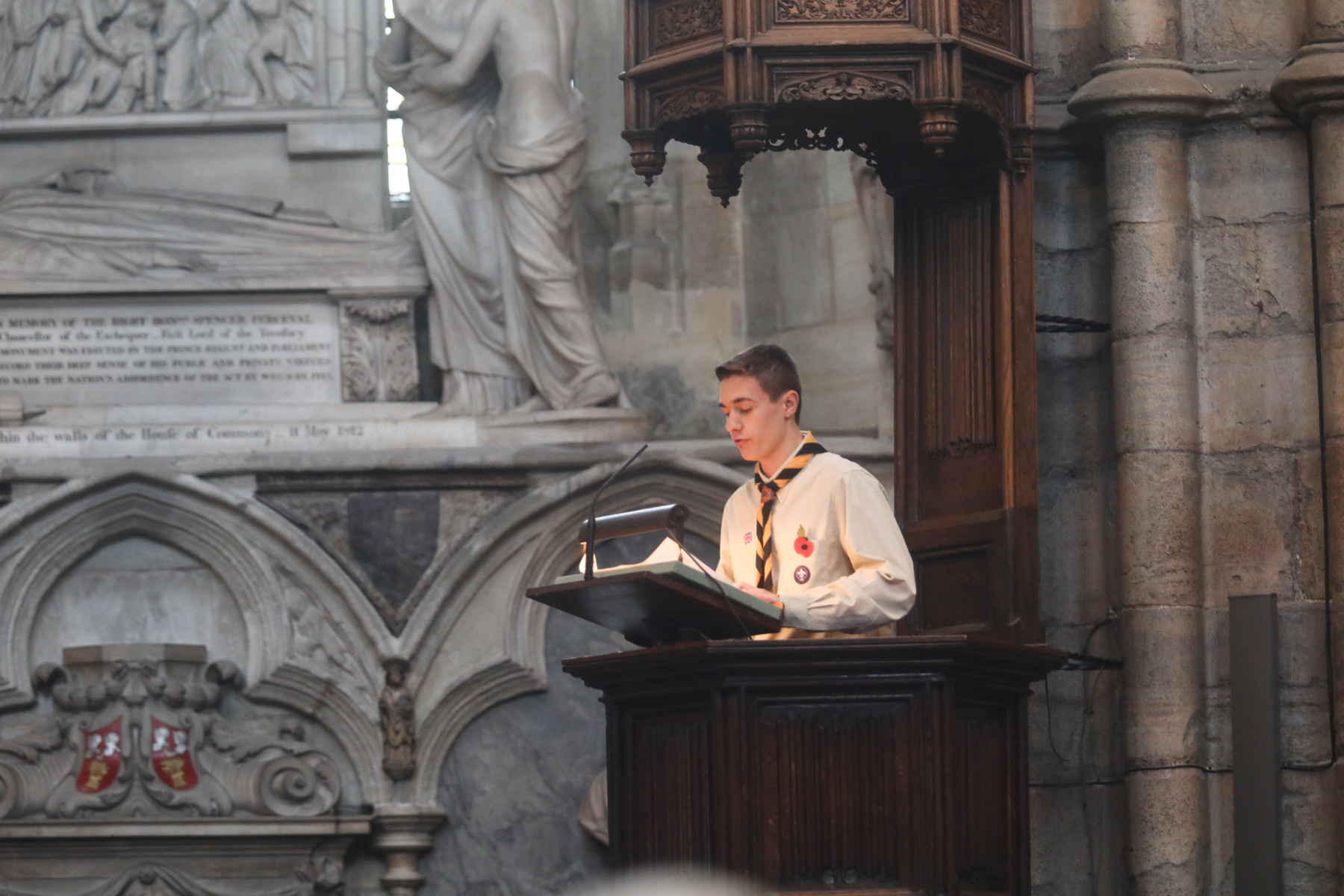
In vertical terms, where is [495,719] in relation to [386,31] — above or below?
below

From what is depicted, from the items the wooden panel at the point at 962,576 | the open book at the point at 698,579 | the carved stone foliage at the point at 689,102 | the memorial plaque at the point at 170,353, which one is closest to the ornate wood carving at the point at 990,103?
the carved stone foliage at the point at 689,102

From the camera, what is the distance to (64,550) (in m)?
8.65

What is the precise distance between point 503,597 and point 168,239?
1.80m

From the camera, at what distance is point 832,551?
531cm

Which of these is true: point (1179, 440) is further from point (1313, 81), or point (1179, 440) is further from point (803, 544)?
point (803, 544)

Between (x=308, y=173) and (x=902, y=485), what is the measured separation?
358 centimetres

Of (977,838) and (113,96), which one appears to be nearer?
(977,838)

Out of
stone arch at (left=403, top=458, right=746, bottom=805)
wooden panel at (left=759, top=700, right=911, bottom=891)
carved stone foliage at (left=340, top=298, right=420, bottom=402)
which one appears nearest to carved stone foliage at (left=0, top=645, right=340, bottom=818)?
stone arch at (left=403, top=458, right=746, bottom=805)

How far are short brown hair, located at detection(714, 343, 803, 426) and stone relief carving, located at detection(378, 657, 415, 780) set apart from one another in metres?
3.37

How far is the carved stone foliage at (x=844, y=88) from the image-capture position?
5.85 m

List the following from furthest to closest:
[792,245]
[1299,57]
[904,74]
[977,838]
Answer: [792,245], [1299,57], [904,74], [977,838]

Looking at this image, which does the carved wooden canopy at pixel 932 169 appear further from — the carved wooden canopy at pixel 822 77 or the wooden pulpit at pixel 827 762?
the wooden pulpit at pixel 827 762

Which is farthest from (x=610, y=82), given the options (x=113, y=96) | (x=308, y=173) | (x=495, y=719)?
(x=495, y=719)

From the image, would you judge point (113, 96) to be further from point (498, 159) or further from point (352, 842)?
point (352, 842)
